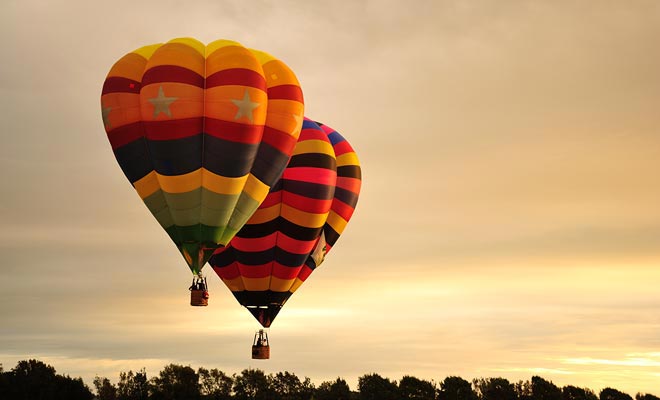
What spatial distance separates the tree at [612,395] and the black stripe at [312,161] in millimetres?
64894

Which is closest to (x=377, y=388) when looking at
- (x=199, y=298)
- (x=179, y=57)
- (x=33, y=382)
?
(x=33, y=382)

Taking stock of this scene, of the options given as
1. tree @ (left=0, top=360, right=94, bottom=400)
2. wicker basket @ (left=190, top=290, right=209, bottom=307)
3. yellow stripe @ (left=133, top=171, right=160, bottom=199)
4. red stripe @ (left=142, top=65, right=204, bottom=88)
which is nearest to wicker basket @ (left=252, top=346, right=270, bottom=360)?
wicker basket @ (left=190, top=290, right=209, bottom=307)

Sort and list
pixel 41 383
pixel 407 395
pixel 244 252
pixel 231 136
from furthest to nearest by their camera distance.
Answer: pixel 407 395
pixel 41 383
pixel 244 252
pixel 231 136

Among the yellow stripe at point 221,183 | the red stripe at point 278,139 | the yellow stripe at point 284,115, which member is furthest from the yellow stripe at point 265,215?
the yellow stripe at point 221,183

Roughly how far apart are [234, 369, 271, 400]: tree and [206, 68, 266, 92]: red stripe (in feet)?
218

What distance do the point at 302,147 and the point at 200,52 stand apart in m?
6.23

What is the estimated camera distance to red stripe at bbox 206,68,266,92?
25.5 meters

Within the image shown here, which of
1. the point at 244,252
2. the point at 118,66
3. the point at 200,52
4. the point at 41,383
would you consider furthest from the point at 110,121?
the point at 41,383

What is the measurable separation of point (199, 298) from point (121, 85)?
722cm

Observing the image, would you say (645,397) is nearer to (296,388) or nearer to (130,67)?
(296,388)

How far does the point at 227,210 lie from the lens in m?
26.1

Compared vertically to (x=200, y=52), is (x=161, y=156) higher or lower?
lower

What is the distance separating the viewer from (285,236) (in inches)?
1210

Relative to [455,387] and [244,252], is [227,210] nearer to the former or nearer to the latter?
[244,252]
